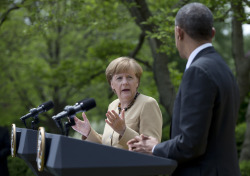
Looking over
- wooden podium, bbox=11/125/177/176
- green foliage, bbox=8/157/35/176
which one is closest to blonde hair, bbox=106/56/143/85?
wooden podium, bbox=11/125/177/176

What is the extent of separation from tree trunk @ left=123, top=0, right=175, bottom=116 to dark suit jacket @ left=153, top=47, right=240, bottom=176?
21.6ft

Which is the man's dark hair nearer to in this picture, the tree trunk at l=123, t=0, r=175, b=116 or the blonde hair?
the blonde hair

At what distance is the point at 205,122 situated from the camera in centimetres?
229

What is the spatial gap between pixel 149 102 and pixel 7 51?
47.3ft

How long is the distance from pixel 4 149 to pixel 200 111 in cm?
568

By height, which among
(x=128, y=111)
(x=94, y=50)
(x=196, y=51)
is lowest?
(x=128, y=111)

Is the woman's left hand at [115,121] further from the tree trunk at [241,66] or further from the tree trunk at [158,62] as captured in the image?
the tree trunk at [241,66]

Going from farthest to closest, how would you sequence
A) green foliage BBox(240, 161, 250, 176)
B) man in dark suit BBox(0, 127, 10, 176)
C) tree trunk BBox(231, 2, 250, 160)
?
tree trunk BBox(231, 2, 250, 160)
green foliage BBox(240, 161, 250, 176)
man in dark suit BBox(0, 127, 10, 176)

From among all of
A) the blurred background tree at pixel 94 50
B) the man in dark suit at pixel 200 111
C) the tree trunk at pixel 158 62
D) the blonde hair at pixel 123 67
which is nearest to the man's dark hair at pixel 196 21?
the man in dark suit at pixel 200 111

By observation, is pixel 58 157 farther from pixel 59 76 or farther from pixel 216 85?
pixel 59 76

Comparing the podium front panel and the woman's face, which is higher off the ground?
the woman's face

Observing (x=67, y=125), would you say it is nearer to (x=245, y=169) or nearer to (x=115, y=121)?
(x=115, y=121)

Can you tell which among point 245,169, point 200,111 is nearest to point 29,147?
point 200,111

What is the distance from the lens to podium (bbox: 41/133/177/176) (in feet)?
7.13
